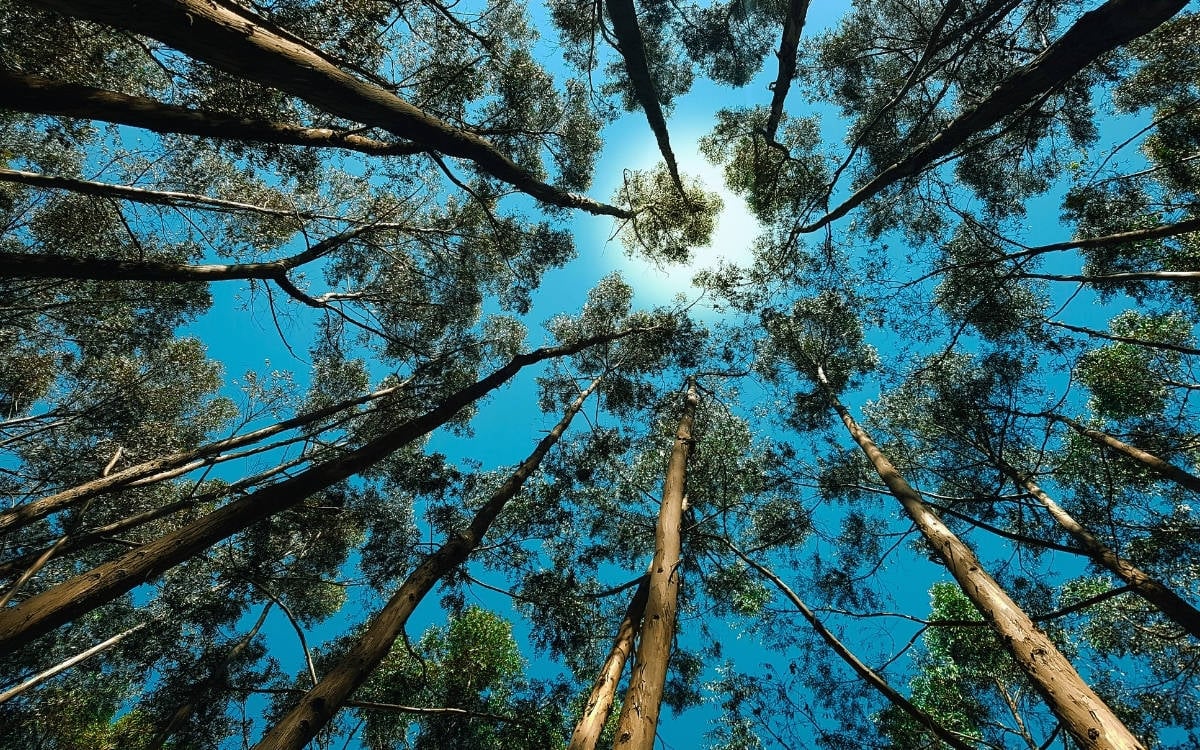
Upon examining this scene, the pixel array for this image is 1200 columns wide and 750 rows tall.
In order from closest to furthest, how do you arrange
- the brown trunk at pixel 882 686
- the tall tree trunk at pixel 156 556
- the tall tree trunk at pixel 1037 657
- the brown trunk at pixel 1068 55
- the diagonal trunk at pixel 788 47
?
the tall tree trunk at pixel 156 556
the tall tree trunk at pixel 1037 657
the brown trunk at pixel 1068 55
the brown trunk at pixel 882 686
the diagonal trunk at pixel 788 47

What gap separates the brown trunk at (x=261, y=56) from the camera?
286 centimetres

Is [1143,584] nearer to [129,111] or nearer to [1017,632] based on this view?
[1017,632]

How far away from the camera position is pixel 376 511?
9.20m

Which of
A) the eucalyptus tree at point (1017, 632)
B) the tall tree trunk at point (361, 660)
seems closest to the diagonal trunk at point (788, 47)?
the eucalyptus tree at point (1017, 632)

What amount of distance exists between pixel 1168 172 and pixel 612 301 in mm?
10336

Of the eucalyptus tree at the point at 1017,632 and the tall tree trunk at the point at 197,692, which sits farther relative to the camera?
the tall tree trunk at the point at 197,692

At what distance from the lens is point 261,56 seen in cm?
336

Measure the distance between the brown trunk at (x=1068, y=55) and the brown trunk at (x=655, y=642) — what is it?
201 inches

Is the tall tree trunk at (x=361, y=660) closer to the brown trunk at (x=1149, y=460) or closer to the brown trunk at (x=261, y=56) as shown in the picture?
the brown trunk at (x=261, y=56)

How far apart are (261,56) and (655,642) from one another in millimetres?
5536

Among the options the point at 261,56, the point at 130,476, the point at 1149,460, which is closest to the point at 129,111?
the point at 261,56

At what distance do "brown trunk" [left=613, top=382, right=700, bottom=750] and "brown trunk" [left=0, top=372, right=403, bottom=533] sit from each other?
4.52 m

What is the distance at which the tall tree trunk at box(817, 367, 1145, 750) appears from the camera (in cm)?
286

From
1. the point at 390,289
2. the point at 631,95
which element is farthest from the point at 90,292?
the point at 631,95
